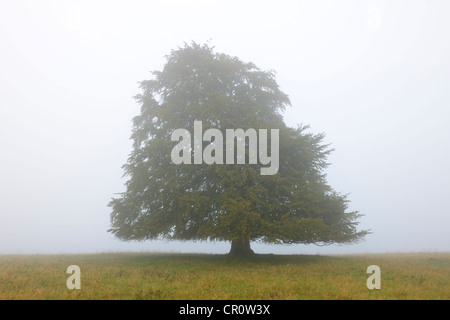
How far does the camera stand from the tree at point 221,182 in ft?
50.4

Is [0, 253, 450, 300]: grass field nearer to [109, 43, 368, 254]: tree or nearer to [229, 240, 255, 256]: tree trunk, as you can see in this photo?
[109, 43, 368, 254]: tree

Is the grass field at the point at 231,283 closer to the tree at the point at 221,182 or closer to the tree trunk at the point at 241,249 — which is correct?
the tree at the point at 221,182

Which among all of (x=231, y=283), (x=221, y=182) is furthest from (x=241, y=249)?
(x=231, y=283)

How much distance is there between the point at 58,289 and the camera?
10000 millimetres

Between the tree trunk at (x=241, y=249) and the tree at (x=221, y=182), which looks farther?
the tree trunk at (x=241, y=249)

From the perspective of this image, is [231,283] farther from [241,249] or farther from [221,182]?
[241,249]

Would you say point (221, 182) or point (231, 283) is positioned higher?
point (221, 182)

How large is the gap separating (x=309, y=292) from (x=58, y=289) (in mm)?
8678

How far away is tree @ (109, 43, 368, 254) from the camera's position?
15375mm

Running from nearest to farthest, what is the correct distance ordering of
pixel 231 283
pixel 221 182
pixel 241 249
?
pixel 231 283, pixel 221 182, pixel 241 249

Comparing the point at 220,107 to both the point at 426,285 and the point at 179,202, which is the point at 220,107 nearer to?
the point at 179,202

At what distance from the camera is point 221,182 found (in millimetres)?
16172

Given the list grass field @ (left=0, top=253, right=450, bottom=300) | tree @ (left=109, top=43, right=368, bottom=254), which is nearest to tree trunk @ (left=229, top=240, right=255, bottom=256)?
tree @ (left=109, top=43, right=368, bottom=254)

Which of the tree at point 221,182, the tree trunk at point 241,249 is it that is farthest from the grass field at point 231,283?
the tree trunk at point 241,249
